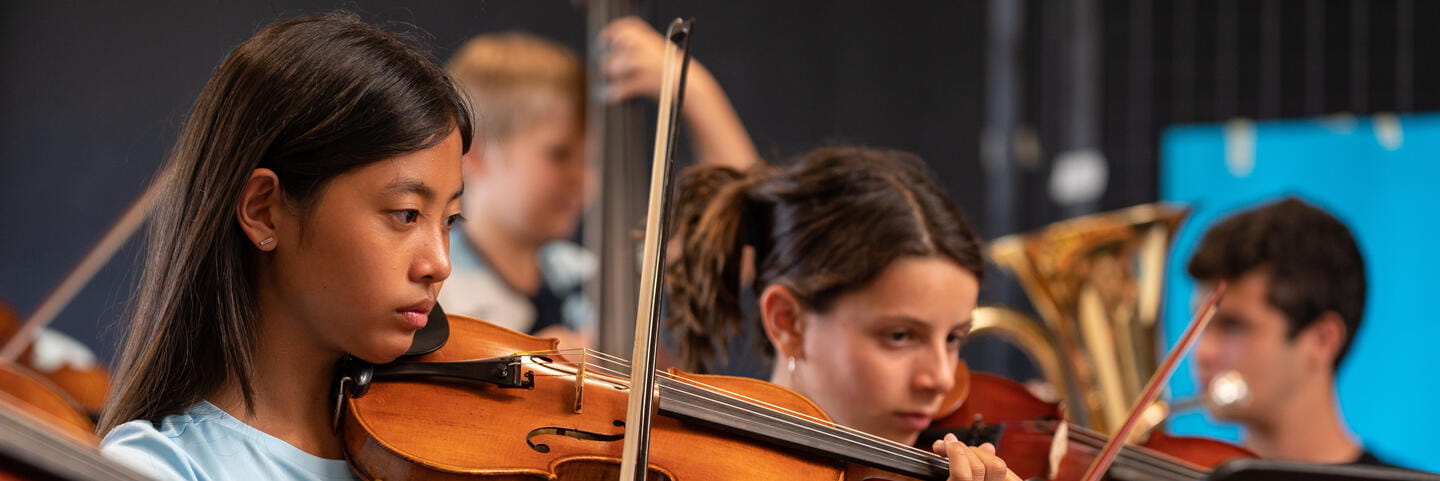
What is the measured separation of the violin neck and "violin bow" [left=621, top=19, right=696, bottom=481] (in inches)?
1.2

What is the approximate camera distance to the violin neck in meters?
0.84

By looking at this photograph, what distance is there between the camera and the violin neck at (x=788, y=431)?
0.84 metres

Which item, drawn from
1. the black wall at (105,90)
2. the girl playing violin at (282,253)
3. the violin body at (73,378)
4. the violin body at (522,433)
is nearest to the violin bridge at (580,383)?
the violin body at (522,433)

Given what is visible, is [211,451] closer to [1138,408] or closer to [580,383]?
[580,383]

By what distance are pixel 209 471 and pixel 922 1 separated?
7.42ft

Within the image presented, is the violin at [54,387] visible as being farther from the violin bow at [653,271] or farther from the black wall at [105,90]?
the violin bow at [653,271]

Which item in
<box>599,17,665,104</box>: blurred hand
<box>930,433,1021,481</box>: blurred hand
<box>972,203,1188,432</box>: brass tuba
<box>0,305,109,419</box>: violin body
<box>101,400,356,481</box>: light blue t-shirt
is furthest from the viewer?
<box>972,203,1188,432</box>: brass tuba

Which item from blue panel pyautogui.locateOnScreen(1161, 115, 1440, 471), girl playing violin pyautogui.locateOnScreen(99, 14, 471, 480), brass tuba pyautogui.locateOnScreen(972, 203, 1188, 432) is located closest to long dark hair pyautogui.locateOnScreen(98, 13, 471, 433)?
girl playing violin pyautogui.locateOnScreen(99, 14, 471, 480)

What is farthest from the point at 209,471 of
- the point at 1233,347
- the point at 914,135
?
the point at 914,135

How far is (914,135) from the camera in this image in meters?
2.80

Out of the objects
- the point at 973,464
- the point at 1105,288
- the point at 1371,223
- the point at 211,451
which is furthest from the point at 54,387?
the point at 1371,223

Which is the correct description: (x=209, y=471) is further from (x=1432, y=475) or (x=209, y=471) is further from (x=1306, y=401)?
(x=1306, y=401)

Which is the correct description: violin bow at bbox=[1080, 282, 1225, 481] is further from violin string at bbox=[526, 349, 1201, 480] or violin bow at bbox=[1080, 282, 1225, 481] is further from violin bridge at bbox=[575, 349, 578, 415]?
violin bridge at bbox=[575, 349, 578, 415]

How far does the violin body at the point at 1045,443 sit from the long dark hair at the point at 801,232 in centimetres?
13
